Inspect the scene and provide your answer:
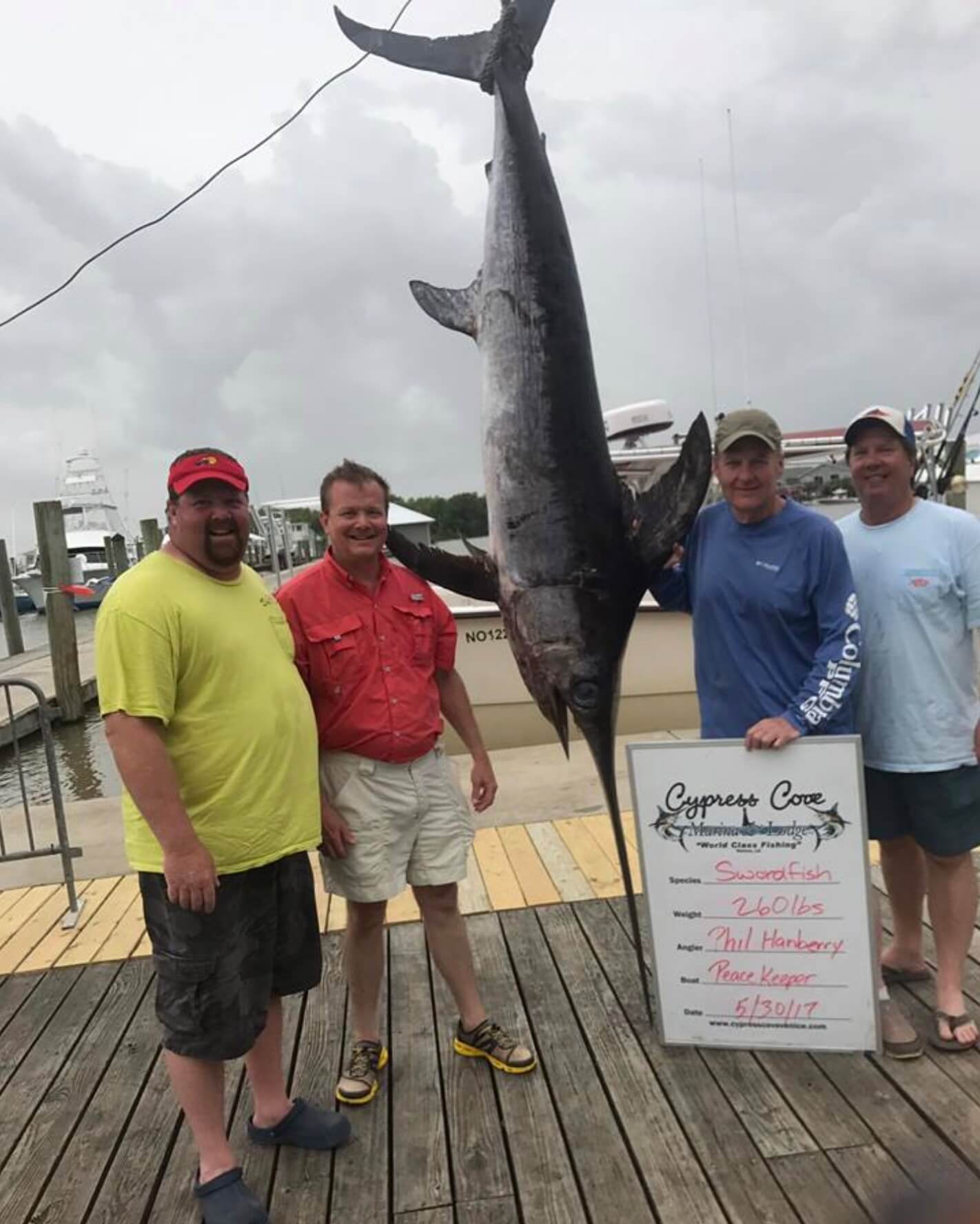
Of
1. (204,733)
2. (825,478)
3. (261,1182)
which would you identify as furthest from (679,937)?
(825,478)

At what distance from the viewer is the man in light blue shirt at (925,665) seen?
214cm

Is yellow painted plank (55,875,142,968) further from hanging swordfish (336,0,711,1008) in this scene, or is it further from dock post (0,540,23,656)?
dock post (0,540,23,656)

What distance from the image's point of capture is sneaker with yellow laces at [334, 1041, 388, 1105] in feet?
6.91

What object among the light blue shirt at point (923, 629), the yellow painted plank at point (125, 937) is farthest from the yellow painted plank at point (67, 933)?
the light blue shirt at point (923, 629)

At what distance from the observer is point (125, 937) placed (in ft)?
10.2

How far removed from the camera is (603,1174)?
5.91ft

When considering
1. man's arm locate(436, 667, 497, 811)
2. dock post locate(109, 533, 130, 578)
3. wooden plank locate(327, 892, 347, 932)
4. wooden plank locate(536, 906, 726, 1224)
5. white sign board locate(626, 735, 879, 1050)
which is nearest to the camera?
wooden plank locate(536, 906, 726, 1224)

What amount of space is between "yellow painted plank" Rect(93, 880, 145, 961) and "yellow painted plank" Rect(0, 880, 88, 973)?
0.25m

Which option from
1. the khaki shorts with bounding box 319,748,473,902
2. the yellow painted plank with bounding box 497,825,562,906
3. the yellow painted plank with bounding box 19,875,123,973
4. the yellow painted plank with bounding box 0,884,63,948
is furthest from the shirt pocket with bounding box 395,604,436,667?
the yellow painted plank with bounding box 0,884,63,948

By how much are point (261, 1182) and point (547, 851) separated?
188cm

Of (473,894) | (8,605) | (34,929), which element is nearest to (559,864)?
(473,894)

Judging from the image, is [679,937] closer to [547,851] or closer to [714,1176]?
[714,1176]

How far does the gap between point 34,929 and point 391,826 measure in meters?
1.90

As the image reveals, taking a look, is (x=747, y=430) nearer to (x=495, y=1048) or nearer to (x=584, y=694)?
(x=584, y=694)
